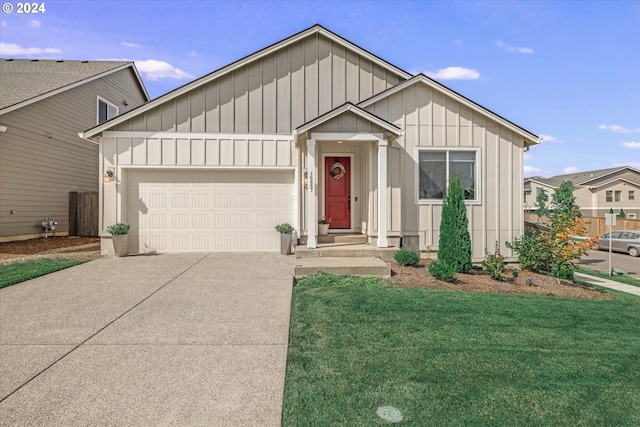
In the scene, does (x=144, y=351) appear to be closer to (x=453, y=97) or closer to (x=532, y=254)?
(x=532, y=254)

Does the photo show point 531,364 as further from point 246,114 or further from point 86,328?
point 246,114

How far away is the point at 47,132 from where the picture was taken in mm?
12586

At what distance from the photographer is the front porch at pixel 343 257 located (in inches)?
266

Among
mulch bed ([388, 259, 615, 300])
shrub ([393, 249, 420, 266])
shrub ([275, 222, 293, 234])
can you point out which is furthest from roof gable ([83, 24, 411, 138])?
mulch bed ([388, 259, 615, 300])

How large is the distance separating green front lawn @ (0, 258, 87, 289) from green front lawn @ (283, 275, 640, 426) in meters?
5.13

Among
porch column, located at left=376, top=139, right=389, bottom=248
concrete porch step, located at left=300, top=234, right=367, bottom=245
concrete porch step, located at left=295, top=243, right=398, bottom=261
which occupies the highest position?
porch column, located at left=376, top=139, right=389, bottom=248

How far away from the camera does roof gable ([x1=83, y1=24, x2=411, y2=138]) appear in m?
8.97

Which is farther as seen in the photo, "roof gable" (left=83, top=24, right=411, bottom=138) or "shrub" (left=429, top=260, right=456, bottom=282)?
"roof gable" (left=83, top=24, right=411, bottom=138)

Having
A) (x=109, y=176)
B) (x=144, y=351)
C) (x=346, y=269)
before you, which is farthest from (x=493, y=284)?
(x=109, y=176)

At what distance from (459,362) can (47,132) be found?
15.1 meters

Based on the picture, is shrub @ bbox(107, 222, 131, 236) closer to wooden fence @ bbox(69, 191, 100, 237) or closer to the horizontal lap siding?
the horizontal lap siding

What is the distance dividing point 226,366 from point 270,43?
28.8 feet

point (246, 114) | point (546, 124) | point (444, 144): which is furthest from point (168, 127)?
point (546, 124)

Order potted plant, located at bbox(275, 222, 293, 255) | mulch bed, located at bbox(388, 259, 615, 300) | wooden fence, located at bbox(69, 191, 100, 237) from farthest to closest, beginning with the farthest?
wooden fence, located at bbox(69, 191, 100, 237)
potted plant, located at bbox(275, 222, 293, 255)
mulch bed, located at bbox(388, 259, 615, 300)
